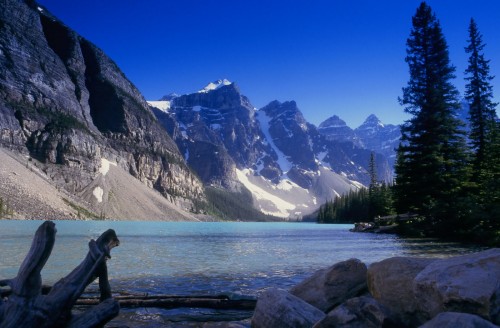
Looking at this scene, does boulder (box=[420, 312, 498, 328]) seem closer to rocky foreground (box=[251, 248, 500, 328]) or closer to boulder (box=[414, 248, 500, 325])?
rocky foreground (box=[251, 248, 500, 328])

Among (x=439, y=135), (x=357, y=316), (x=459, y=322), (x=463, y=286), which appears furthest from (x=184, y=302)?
(x=439, y=135)

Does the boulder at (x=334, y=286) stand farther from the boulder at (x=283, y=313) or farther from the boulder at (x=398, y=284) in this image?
the boulder at (x=283, y=313)

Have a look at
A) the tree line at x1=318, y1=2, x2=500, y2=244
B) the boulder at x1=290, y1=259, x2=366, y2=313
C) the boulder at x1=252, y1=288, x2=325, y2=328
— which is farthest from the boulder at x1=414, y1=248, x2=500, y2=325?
the tree line at x1=318, y1=2, x2=500, y2=244

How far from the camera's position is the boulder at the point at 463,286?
18.4 feet

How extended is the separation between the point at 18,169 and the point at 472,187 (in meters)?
179

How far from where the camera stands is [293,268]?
2305 centimetres

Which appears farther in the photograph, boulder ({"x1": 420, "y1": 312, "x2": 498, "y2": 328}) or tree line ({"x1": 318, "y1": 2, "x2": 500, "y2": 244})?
tree line ({"x1": 318, "y1": 2, "x2": 500, "y2": 244})

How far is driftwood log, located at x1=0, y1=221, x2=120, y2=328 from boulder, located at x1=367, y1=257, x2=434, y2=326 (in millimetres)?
5510

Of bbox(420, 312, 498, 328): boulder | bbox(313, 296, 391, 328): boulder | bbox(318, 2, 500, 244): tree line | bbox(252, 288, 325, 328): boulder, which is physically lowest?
bbox(252, 288, 325, 328): boulder

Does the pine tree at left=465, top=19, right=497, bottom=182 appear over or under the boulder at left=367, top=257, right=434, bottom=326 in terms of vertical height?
over

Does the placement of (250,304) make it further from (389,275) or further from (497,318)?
(497,318)

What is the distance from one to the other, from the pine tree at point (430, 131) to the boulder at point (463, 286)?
30.9 metres

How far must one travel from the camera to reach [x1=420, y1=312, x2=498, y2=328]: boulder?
4609 millimetres

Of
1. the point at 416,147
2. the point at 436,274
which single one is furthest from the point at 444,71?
the point at 436,274
